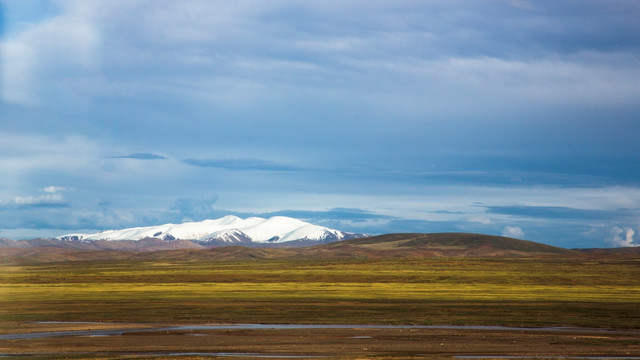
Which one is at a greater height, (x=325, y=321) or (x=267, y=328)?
(x=325, y=321)

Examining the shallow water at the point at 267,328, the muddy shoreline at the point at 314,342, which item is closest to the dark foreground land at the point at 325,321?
the muddy shoreline at the point at 314,342

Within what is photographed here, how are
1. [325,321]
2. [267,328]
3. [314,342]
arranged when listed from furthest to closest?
[325,321] < [267,328] < [314,342]

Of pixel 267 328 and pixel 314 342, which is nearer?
pixel 314 342

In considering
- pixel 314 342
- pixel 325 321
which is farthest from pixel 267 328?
pixel 314 342

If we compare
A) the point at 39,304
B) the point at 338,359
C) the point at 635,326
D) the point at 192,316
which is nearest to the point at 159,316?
the point at 192,316

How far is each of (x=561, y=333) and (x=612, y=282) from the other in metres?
77.3

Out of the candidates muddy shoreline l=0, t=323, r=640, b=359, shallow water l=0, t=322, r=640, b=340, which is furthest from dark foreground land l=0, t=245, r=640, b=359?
shallow water l=0, t=322, r=640, b=340

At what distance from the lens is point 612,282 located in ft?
391

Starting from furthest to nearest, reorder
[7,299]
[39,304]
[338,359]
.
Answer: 1. [7,299]
2. [39,304]
3. [338,359]

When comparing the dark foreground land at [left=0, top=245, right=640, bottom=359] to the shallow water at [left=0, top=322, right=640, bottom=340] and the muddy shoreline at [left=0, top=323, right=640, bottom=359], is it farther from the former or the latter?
the shallow water at [left=0, top=322, right=640, bottom=340]

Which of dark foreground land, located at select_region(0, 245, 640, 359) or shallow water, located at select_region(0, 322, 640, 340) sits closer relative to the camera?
dark foreground land, located at select_region(0, 245, 640, 359)

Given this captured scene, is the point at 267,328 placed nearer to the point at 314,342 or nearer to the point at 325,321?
the point at 325,321

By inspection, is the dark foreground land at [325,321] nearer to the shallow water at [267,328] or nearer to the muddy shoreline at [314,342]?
the muddy shoreline at [314,342]

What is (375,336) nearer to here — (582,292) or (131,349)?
(131,349)
